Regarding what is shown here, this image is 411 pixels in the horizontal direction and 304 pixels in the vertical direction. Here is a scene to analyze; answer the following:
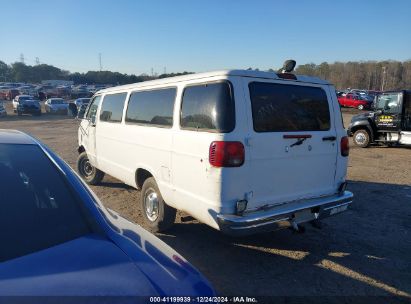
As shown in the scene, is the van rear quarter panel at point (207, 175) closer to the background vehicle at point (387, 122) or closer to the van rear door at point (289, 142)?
the van rear door at point (289, 142)

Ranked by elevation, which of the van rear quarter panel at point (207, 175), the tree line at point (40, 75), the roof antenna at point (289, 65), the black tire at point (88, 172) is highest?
the tree line at point (40, 75)

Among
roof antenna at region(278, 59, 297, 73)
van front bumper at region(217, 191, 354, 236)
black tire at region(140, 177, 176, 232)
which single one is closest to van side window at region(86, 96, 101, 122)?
black tire at region(140, 177, 176, 232)

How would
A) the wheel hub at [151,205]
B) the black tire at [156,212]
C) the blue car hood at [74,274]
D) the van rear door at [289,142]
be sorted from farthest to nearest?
the wheel hub at [151,205] → the black tire at [156,212] → the van rear door at [289,142] → the blue car hood at [74,274]

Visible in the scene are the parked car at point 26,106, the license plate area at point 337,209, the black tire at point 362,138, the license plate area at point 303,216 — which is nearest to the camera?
the license plate area at point 303,216

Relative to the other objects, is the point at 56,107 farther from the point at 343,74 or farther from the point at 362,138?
the point at 343,74

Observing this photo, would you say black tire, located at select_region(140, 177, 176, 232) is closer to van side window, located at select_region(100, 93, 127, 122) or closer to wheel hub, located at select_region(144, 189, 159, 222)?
wheel hub, located at select_region(144, 189, 159, 222)

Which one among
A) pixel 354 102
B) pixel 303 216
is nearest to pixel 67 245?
pixel 303 216

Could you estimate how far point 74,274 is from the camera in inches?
64.4

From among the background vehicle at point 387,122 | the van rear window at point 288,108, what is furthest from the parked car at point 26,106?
the van rear window at point 288,108

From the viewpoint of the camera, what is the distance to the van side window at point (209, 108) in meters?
3.85

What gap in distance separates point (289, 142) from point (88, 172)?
5.51 meters

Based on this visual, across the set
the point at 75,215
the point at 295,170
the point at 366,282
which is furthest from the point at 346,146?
the point at 75,215

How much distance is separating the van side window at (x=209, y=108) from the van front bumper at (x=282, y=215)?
965 millimetres

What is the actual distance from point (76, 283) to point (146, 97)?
4272 millimetres
